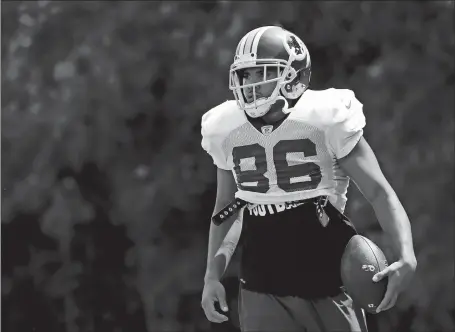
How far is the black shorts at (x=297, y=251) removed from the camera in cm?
221

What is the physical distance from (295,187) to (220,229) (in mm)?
310

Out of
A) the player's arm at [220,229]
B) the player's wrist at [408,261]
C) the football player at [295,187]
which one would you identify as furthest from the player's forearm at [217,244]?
the player's wrist at [408,261]

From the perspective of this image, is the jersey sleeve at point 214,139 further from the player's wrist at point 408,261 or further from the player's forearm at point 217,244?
the player's wrist at point 408,261

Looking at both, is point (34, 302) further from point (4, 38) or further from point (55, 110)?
point (4, 38)

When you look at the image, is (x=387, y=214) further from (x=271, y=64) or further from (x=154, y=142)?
(x=154, y=142)

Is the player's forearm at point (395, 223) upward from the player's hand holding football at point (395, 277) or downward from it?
upward

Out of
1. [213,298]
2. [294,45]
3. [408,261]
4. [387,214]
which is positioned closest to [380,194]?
[387,214]

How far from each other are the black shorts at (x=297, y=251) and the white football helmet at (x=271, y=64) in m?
0.28

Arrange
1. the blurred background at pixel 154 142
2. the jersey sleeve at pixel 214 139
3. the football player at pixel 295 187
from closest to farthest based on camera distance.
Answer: the football player at pixel 295 187, the jersey sleeve at pixel 214 139, the blurred background at pixel 154 142

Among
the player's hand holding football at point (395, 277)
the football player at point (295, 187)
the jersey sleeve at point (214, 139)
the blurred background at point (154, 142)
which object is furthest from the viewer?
the blurred background at point (154, 142)

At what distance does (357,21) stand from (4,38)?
Result: 1.77 meters

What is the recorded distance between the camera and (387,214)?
218cm

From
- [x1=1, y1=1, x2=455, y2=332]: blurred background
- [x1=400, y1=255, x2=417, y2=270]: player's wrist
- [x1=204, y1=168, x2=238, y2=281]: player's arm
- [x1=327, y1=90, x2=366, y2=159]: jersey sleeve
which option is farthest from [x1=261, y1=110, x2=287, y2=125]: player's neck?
[x1=1, y1=1, x2=455, y2=332]: blurred background

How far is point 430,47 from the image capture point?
401 cm
